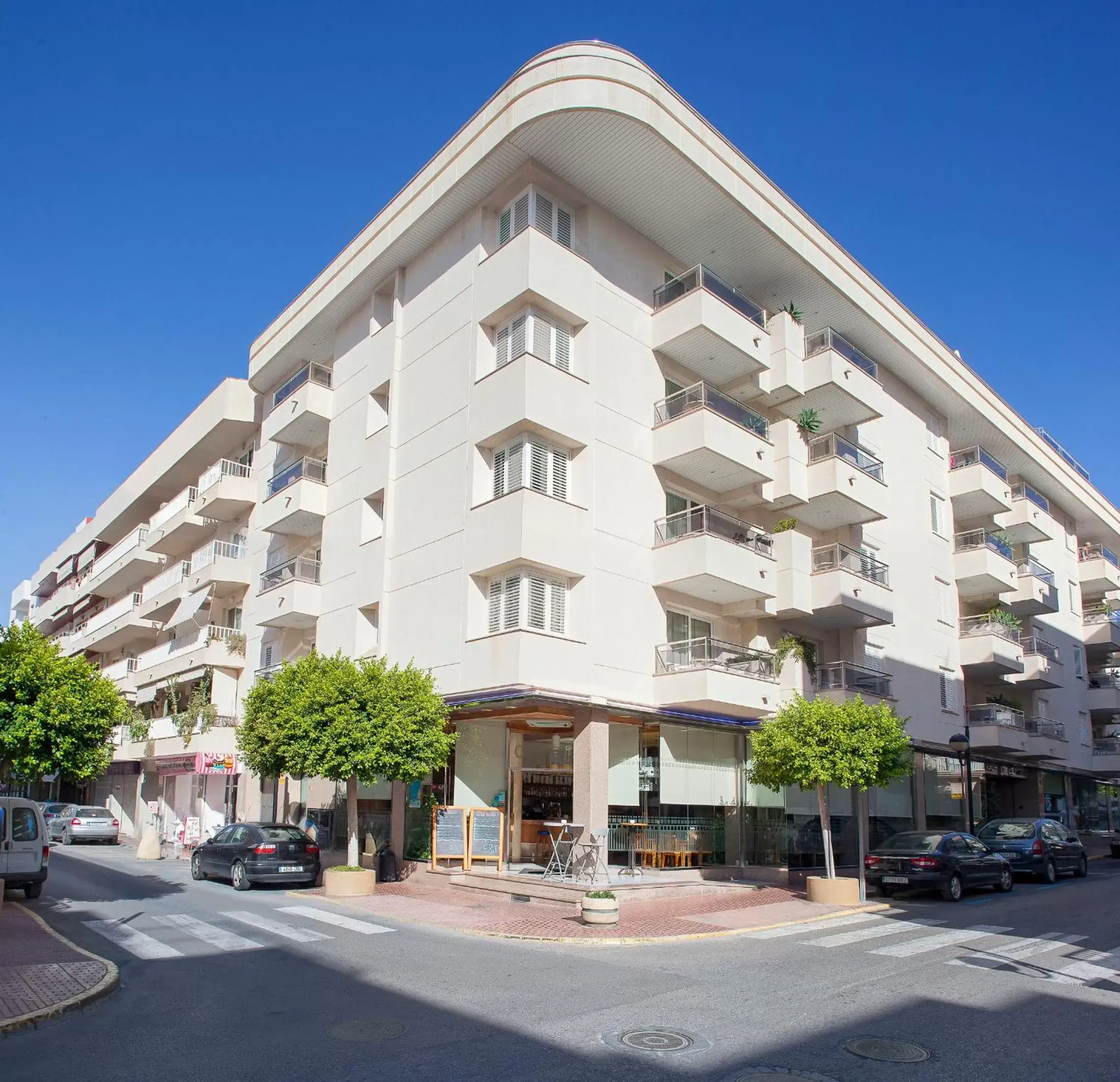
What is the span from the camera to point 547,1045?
804cm

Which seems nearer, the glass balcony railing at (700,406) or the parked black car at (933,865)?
the parked black car at (933,865)

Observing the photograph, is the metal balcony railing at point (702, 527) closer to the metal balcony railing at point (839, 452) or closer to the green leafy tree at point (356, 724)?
the metal balcony railing at point (839, 452)

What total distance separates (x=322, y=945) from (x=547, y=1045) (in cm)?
649

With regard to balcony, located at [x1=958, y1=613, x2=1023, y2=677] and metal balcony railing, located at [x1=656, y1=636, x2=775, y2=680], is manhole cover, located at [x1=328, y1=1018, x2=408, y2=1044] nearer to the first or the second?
metal balcony railing, located at [x1=656, y1=636, x2=775, y2=680]

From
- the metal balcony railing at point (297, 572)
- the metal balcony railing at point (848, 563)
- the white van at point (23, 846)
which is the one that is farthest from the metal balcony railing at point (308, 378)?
the metal balcony railing at point (848, 563)

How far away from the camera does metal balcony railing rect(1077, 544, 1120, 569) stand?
162 ft

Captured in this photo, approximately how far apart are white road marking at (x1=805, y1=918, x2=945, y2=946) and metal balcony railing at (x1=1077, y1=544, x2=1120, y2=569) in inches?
1506

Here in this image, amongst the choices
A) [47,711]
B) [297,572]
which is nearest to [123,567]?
[297,572]

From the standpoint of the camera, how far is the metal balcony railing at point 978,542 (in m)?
35.8

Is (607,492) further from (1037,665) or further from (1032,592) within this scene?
(1037,665)

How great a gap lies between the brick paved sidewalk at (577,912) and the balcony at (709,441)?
1039cm

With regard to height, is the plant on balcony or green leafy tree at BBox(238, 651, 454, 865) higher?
the plant on balcony

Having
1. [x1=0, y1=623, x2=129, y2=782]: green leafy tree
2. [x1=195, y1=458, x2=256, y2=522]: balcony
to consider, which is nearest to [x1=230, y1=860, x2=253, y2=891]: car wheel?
[x1=0, y1=623, x2=129, y2=782]: green leafy tree

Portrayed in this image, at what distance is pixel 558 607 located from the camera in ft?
72.3
